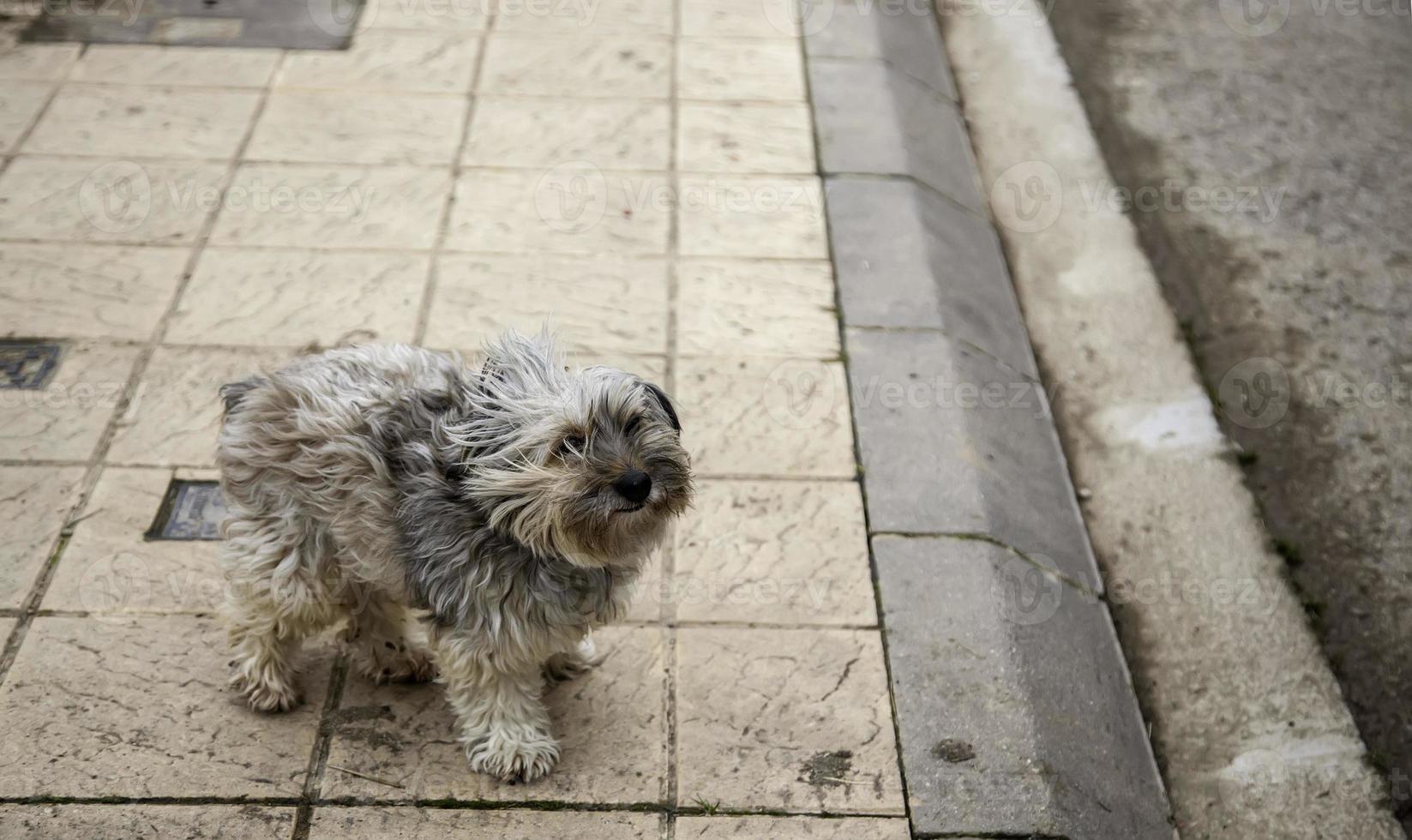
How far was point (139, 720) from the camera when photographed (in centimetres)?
412

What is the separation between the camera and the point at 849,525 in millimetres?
5012

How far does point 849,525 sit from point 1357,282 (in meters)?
4.05

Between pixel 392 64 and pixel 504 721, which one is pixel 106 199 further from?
pixel 504 721

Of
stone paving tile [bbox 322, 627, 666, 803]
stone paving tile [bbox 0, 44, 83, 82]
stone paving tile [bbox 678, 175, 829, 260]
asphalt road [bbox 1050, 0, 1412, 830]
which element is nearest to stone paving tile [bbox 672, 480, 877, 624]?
stone paving tile [bbox 322, 627, 666, 803]

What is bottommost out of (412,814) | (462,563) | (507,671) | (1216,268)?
(1216,268)

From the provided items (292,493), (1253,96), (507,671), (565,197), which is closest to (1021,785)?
(507,671)

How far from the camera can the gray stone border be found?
166 inches

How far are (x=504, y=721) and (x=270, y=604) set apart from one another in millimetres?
866

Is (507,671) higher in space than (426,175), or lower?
higher

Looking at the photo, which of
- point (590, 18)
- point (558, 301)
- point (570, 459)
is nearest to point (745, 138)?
point (590, 18)

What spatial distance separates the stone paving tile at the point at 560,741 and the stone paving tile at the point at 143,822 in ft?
0.74

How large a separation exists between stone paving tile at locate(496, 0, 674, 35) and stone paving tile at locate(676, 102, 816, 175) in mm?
1061

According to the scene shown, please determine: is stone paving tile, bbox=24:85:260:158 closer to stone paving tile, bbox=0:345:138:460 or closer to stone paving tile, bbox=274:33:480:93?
stone paving tile, bbox=274:33:480:93

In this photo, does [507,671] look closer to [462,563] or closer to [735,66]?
[462,563]
